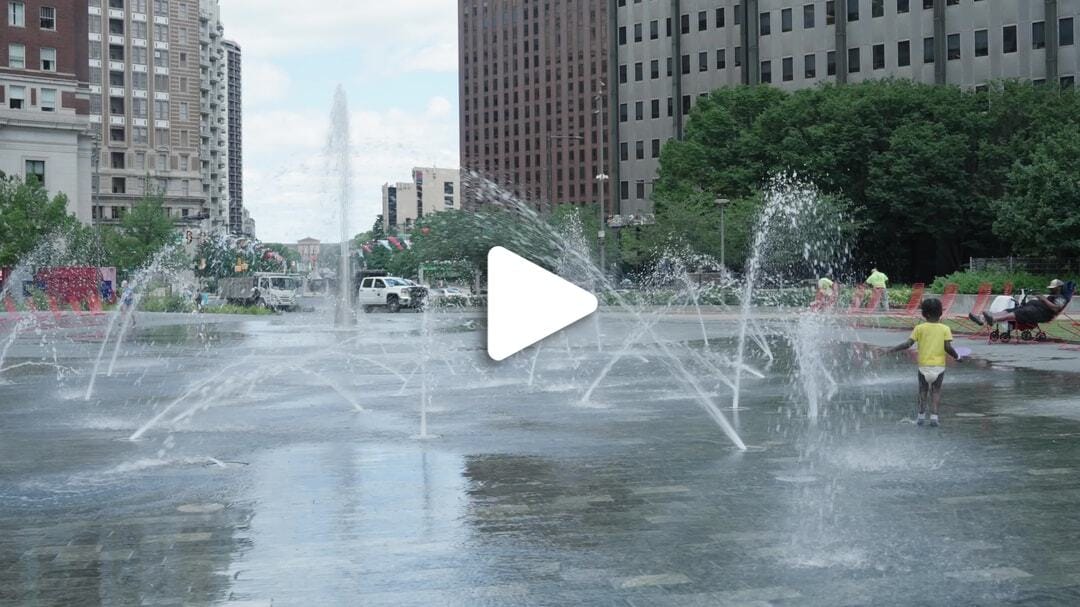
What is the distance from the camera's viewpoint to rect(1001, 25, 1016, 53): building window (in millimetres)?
66062

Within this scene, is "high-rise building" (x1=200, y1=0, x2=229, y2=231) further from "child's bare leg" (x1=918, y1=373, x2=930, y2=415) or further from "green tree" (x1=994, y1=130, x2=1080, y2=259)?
"child's bare leg" (x1=918, y1=373, x2=930, y2=415)

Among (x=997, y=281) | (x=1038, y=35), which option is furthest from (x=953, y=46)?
(x=997, y=281)

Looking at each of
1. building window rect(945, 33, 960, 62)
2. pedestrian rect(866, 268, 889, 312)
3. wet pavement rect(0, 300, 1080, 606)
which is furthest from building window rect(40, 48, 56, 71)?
wet pavement rect(0, 300, 1080, 606)

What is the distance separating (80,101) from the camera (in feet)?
255

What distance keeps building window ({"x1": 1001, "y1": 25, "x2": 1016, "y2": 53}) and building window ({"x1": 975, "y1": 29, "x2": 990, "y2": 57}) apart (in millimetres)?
879

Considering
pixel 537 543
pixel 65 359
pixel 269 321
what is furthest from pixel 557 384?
pixel 269 321

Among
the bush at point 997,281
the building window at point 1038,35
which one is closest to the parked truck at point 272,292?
the bush at point 997,281

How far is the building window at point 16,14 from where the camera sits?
73.9 metres

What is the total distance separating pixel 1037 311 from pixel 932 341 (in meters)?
14.3

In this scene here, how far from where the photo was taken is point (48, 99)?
75500 millimetres

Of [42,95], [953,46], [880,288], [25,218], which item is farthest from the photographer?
[42,95]

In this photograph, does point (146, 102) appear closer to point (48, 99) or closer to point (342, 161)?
point (48, 99)

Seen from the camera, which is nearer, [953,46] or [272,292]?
[272,292]

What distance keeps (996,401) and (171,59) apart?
120 m
